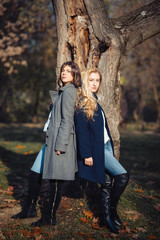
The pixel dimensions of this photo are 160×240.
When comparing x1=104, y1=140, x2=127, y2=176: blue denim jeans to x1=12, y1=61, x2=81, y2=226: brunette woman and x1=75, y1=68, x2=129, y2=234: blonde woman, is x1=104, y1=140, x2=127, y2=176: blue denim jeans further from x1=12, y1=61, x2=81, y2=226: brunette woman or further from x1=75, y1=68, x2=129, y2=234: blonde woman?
x1=12, y1=61, x2=81, y2=226: brunette woman

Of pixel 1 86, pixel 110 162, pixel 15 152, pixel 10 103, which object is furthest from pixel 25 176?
pixel 10 103

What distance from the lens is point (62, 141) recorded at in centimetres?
326

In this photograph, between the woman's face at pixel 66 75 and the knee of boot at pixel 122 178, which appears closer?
the knee of boot at pixel 122 178

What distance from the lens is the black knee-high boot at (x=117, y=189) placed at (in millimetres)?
3400

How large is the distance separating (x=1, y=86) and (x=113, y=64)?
Result: 67.4 ft

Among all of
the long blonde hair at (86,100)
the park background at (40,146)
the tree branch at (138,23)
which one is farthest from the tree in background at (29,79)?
the long blonde hair at (86,100)

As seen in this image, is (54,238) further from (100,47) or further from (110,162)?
(100,47)

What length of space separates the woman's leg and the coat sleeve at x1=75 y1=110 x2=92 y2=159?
13.1 inches

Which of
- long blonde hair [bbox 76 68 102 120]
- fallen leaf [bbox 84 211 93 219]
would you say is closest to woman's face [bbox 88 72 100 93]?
long blonde hair [bbox 76 68 102 120]

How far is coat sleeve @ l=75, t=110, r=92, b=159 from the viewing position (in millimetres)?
3291

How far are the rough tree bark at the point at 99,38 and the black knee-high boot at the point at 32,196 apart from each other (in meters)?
1.47

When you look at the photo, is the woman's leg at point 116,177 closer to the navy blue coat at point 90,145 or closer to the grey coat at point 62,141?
the navy blue coat at point 90,145

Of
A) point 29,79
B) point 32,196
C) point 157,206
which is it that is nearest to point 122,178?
point 32,196

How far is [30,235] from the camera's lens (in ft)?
10.4
